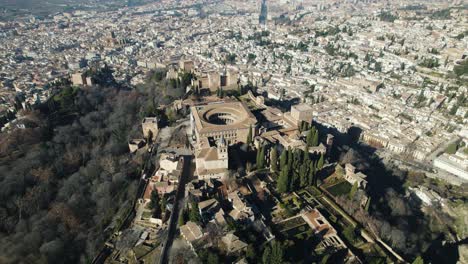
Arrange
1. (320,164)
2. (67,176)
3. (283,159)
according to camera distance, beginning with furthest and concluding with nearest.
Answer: (67,176), (320,164), (283,159)

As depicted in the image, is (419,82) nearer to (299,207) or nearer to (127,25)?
(299,207)

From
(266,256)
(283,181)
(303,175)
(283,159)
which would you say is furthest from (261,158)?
(266,256)

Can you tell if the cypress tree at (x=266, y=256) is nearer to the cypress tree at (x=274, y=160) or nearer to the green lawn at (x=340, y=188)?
the green lawn at (x=340, y=188)

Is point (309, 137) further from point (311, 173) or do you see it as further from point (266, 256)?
point (266, 256)

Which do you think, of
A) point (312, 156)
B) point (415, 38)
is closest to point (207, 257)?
point (312, 156)

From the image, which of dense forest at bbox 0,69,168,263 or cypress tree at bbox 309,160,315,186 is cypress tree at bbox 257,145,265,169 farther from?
dense forest at bbox 0,69,168,263

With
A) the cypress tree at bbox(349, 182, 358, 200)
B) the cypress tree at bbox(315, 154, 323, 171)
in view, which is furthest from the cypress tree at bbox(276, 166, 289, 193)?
the cypress tree at bbox(349, 182, 358, 200)
